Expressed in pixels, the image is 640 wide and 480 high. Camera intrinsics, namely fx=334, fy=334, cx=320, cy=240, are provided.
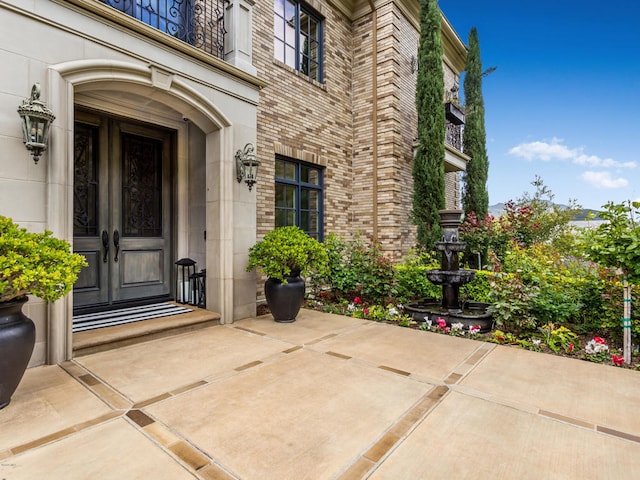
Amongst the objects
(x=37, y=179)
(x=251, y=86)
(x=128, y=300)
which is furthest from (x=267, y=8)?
(x=128, y=300)

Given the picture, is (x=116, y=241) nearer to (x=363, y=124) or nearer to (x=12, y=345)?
(x=12, y=345)

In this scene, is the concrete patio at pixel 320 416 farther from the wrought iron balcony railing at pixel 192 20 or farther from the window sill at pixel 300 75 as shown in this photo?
the window sill at pixel 300 75

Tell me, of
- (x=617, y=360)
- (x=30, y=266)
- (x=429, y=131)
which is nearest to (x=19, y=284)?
(x=30, y=266)

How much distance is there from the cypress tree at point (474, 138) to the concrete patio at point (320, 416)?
839 cm

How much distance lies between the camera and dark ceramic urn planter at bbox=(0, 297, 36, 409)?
7.09 feet

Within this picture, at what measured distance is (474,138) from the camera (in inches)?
428

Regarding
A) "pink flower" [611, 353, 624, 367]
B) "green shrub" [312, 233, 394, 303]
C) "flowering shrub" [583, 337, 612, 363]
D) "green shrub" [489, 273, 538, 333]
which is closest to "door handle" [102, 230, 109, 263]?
"green shrub" [312, 233, 394, 303]

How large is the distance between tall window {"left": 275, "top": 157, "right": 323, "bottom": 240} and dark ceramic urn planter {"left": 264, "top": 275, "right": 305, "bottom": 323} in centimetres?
192

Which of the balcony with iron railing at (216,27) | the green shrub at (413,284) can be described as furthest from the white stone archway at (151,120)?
the green shrub at (413,284)

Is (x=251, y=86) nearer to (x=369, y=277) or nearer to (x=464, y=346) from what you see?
(x=369, y=277)

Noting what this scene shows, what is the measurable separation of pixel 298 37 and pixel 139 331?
243 inches

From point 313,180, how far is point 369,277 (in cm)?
264

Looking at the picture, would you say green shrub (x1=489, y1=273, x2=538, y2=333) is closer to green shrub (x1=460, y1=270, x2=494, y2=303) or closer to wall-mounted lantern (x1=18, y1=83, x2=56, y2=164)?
green shrub (x1=460, y1=270, x2=494, y2=303)

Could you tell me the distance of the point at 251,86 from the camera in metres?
4.99
